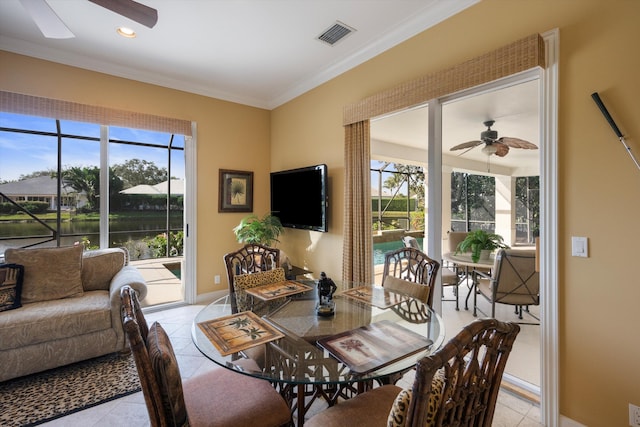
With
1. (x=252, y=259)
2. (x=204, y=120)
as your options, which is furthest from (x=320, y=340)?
(x=204, y=120)

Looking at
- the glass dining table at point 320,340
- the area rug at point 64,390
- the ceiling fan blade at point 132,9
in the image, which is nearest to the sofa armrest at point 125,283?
the area rug at point 64,390

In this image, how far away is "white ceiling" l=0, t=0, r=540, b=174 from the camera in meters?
2.39

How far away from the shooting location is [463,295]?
347cm

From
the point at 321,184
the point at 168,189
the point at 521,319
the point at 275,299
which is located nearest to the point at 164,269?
the point at 168,189

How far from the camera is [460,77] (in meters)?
2.23

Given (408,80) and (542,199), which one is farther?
(408,80)

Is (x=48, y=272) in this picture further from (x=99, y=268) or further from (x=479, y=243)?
(x=479, y=243)

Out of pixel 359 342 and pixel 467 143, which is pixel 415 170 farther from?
pixel 359 342

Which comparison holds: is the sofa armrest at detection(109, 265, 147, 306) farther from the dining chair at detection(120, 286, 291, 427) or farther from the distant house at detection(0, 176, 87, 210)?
the dining chair at detection(120, 286, 291, 427)

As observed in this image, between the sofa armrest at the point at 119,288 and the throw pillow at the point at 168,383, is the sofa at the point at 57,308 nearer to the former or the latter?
the sofa armrest at the point at 119,288

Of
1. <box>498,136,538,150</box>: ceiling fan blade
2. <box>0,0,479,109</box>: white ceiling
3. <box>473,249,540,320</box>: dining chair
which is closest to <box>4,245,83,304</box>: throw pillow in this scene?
<box>0,0,479,109</box>: white ceiling

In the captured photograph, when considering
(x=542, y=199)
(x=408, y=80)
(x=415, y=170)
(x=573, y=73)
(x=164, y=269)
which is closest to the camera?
(x=573, y=73)

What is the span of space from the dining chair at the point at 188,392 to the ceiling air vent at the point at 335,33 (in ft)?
8.69

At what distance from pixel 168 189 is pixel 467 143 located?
12.5 ft
